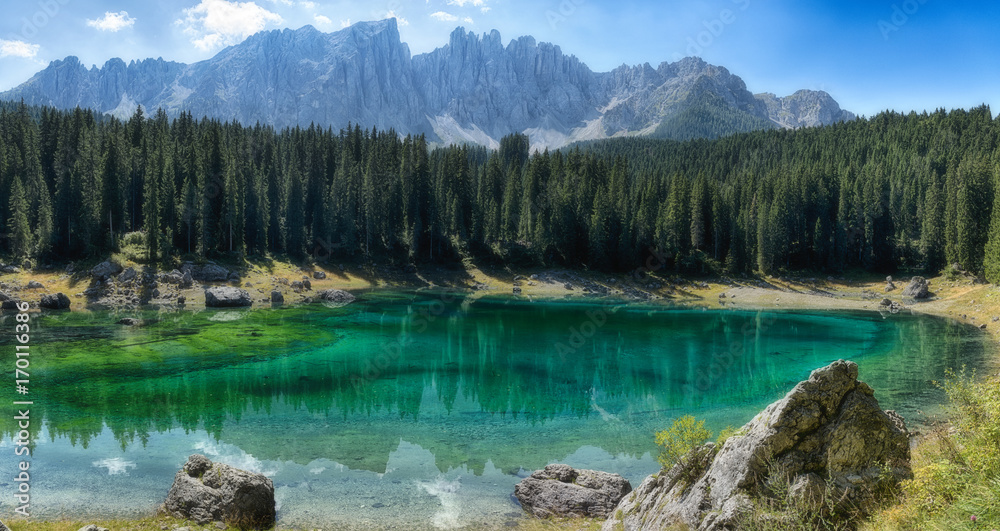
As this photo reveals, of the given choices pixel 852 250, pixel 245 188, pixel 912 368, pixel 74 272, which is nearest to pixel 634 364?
pixel 912 368

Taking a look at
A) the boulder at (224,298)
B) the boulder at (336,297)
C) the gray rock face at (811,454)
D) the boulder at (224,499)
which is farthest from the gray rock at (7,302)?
the gray rock face at (811,454)

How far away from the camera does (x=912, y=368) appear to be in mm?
42125

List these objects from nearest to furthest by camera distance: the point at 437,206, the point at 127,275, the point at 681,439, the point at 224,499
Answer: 1. the point at 681,439
2. the point at 224,499
3. the point at 127,275
4. the point at 437,206

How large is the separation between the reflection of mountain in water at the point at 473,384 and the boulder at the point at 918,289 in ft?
88.9

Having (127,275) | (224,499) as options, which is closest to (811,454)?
(224,499)

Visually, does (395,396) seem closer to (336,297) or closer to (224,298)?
(224,298)

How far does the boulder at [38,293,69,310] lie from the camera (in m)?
63.4

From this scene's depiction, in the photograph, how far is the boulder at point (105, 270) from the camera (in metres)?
74.2

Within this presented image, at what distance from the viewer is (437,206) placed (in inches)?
4375

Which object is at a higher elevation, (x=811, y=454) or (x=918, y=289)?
(x=811, y=454)

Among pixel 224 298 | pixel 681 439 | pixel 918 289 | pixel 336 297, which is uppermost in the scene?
pixel 681 439

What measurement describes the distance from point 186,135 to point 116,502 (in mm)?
116337

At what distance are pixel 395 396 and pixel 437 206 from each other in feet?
265

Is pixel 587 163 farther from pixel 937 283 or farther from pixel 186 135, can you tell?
pixel 186 135
